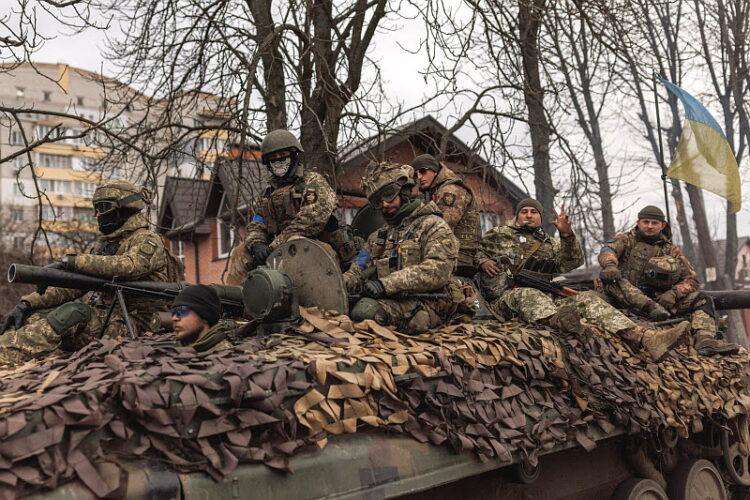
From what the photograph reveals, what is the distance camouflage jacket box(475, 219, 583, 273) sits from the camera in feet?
23.4

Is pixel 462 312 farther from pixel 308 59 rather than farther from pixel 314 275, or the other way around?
pixel 308 59

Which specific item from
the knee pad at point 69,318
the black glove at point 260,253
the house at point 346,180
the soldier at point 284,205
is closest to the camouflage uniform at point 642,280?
the house at point 346,180

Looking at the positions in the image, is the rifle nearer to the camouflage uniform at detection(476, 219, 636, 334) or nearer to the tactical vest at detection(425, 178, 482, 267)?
the camouflage uniform at detection(476, 219, 636, 334)

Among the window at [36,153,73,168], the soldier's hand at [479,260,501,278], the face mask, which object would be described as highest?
the window at [36,153,73,168]

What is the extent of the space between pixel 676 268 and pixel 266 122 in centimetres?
552

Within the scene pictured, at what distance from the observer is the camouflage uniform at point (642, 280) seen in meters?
A: 7.96

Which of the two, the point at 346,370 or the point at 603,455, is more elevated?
the point at 346,370

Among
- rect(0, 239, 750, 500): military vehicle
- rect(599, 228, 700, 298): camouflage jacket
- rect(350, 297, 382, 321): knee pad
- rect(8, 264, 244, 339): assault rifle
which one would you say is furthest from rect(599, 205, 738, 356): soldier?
rect(8, 264, 244, 339): assault rifle

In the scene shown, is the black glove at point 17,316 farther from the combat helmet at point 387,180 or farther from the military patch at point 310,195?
the combat helmet at point 387,180

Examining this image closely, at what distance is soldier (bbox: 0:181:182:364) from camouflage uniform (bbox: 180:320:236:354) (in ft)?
6.29

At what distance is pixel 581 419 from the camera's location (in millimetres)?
5438

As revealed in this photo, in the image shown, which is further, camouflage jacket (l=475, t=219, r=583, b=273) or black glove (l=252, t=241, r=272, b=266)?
camouflage jacket (l=475, t=219, r=583, b=273)

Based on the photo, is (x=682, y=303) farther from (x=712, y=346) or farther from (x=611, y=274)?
(x=611, y=274)

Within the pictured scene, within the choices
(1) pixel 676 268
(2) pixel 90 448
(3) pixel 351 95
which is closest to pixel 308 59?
(3) pixel 351 95
